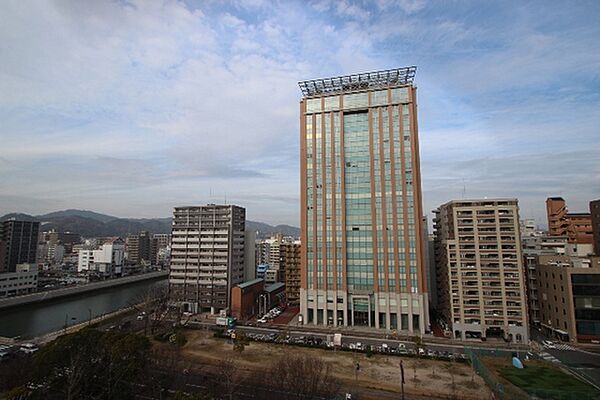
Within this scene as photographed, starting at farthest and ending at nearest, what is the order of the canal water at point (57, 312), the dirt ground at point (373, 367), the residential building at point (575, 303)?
the canal water at point (57, 312) → the residential building at point (575, 303) → the dirt ground at point (373, 367)

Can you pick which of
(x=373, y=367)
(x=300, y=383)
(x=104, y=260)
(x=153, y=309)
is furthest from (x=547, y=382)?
(x=104, y=260)

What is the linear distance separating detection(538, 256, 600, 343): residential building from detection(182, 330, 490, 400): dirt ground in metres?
20.3

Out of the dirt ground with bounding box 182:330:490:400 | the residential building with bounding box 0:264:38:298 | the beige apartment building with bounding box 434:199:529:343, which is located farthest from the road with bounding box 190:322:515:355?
the residential building with bounding box 0:264:38:298

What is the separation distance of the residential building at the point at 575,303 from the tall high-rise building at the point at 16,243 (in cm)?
13257

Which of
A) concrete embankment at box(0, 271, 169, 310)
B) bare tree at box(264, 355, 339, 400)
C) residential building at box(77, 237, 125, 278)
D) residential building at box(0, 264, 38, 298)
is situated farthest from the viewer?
residential building at box(77, 237, 125, 278)

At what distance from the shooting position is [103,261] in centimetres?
11712

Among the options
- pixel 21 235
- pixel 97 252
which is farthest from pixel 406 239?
pixel 21 235

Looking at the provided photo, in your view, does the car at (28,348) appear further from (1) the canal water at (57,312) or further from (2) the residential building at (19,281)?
(2) the residential building at (19,281)

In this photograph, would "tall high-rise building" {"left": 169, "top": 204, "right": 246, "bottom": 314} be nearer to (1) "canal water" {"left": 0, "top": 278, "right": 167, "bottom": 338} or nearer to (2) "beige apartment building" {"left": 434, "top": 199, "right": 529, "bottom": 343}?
(1) "canal water" {"left": 0, "top": 278, "right": 167, "bottom": 338}

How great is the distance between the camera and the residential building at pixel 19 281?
79.1 meters

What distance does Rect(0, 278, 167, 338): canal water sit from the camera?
5756 cm

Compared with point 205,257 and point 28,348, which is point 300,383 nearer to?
point 28,348

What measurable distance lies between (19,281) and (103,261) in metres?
34.3

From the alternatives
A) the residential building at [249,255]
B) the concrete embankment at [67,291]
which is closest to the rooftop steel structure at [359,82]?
the residential building at [249,255]
